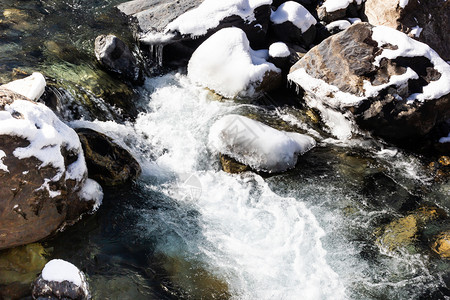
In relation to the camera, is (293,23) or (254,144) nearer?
(254,144)

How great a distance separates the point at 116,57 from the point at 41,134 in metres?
3.32

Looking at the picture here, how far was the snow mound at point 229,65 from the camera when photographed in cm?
681

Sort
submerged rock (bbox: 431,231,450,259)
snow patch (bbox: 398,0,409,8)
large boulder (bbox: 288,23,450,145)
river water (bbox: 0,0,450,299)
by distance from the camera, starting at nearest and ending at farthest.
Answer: river water (bbox: 0,0,450,299), submerged rock (bbox: 431,231,450,259), large boulder (bbox: 288,23,450,145), snow patch (bbox: 398,0,409,8)

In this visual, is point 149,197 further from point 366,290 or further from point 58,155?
point 366,290

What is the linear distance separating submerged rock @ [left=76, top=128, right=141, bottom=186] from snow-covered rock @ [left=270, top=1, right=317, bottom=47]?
446 centimetres

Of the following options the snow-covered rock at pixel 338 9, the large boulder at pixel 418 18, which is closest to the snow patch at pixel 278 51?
the snow-covered rock at pixel 338 9

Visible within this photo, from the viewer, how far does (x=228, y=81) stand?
22.5ft

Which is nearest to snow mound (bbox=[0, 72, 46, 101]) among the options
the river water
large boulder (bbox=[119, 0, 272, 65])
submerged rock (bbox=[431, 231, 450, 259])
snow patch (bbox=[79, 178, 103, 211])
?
the river water

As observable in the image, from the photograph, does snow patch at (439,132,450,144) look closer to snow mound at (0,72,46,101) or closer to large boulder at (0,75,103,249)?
large boulder at (0,75,103,249)

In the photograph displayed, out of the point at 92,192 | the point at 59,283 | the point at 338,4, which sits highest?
the point at 338,4

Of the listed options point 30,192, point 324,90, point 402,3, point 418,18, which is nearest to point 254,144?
point 324,90

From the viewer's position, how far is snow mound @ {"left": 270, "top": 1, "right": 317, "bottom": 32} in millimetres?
7949

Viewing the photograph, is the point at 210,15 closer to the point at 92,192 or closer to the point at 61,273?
the point at 92,192

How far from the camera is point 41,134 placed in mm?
3904
